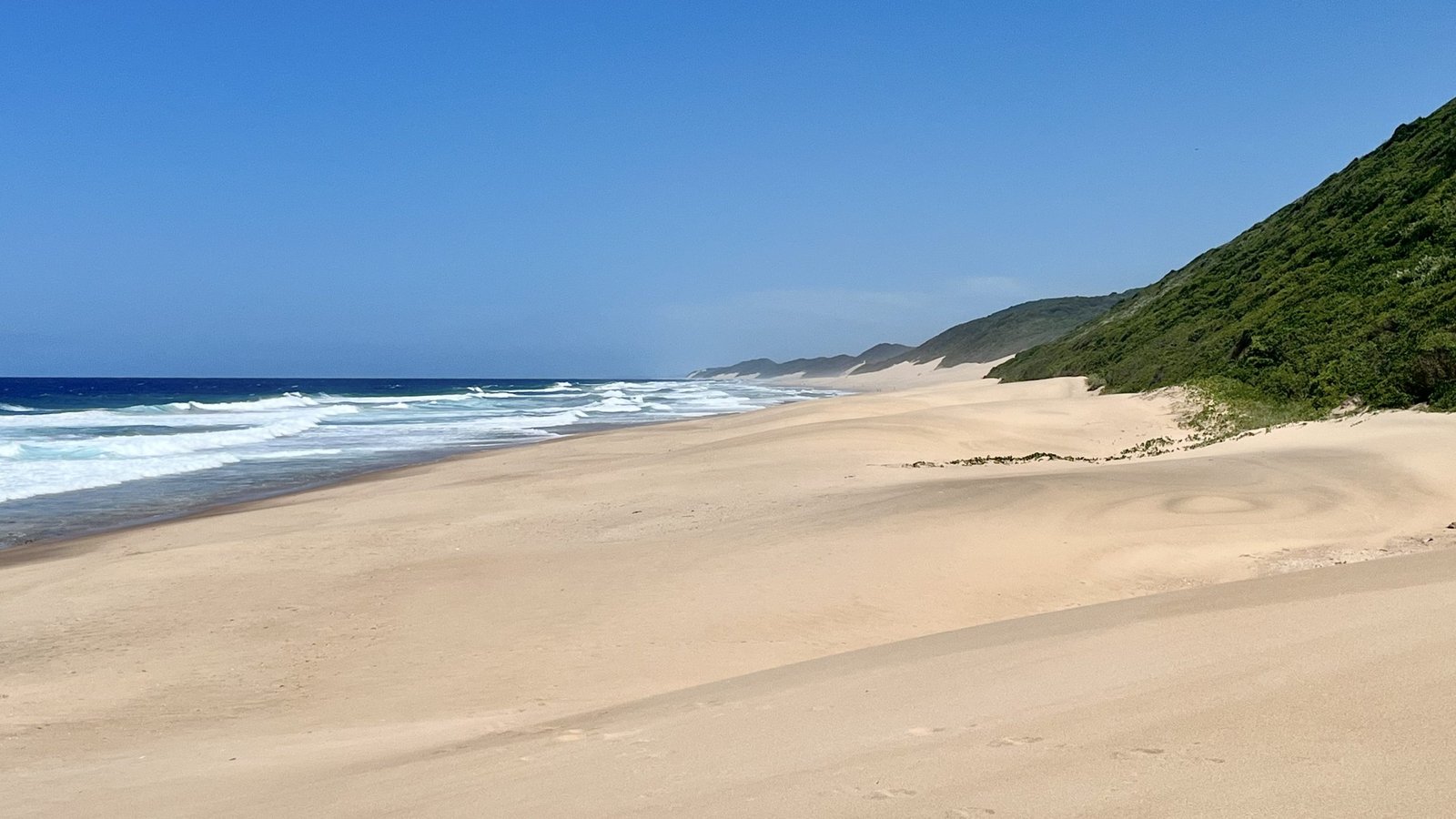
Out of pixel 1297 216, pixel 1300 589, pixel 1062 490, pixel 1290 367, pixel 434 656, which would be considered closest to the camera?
pixel 1300 589

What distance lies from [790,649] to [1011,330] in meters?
103

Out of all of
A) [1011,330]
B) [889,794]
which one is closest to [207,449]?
[889,794]

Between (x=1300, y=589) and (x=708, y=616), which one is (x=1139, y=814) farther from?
(x=708, y=616)

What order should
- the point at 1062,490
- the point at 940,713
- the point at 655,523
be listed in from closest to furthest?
the point at 940,713
the point at 1062,490
the point at 655,523

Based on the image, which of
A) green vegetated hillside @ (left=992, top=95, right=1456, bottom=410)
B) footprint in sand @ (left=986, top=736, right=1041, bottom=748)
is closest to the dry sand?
footprint in sand @ (left=986, top=736, right=1041, bottom=748)

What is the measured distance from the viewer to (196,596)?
10.3 m

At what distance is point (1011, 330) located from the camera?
105000mm

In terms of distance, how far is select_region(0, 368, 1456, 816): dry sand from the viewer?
3.83 meters

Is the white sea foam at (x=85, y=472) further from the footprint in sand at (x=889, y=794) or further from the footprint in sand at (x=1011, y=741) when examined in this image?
the footprint in sand at (x=1011, y=741)

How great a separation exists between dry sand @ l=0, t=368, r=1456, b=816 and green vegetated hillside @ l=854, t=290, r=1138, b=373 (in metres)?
79.9

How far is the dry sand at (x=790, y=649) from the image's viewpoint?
151 inches

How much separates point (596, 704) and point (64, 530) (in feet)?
47.5

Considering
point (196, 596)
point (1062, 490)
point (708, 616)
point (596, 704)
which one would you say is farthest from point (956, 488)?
point (196, 596)

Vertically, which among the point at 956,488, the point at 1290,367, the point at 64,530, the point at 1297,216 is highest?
the point at 1297,216
